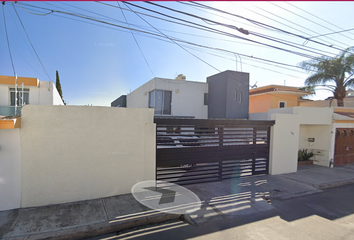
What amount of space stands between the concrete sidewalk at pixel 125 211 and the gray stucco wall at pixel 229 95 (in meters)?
6.78

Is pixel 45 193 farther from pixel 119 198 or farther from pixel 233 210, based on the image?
pixel 233 210

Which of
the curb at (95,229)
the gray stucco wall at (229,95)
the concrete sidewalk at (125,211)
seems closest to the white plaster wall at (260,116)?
the gray stucco wall at (229,95)

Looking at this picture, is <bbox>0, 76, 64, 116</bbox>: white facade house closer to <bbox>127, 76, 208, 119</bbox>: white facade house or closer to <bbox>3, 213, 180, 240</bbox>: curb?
<bbox>127, 76, 208, 119</bbox>: white facade house

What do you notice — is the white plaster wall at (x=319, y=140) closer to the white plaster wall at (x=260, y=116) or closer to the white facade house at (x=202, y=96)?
the white plaster wall at (x=260, y=116)

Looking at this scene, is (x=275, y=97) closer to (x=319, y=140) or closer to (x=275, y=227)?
(x=319, y=140)

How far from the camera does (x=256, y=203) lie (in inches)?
188

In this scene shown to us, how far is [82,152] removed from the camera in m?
4.58

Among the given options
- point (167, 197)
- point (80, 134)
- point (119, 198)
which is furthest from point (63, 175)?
point (167, 197)

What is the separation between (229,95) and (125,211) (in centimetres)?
1039

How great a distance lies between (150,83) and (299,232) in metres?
11.2

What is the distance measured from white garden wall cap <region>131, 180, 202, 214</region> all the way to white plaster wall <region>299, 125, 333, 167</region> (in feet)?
26.3

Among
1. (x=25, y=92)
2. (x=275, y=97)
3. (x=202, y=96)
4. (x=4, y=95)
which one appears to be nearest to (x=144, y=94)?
(x=202, y=96)

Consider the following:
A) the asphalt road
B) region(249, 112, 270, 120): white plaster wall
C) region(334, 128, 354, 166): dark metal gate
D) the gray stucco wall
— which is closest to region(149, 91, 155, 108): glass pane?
the gray stucco wall

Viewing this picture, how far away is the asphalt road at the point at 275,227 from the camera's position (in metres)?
3.41
